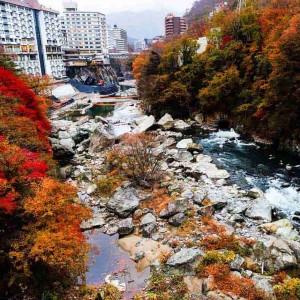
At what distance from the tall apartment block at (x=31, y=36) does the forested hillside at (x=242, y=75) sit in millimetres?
36350

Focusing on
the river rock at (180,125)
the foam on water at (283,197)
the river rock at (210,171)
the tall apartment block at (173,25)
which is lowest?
the foam on water at (283,197)

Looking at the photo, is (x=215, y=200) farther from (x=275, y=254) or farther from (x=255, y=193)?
(x=275, y=254)

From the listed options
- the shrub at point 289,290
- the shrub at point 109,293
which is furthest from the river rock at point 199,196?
the shrub at point 109,293

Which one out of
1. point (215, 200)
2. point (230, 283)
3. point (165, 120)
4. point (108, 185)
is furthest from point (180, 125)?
point (230, 283)

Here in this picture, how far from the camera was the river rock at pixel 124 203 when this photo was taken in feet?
53.1

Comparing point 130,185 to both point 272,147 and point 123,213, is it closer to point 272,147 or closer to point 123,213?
point 123,213

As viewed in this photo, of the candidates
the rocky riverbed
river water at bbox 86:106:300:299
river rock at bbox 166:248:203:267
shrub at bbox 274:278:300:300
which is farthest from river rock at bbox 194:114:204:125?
shrub at bbox 274:278:300:300

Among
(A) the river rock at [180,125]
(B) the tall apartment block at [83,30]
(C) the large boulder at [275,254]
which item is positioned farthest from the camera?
(B) the tall apartment block at [83,30]

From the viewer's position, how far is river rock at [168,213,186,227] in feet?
48.4

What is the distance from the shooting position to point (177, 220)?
14797 mm

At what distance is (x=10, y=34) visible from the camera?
6322cm

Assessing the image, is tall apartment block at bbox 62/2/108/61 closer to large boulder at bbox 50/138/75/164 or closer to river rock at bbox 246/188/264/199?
large boulder at bbox 50/138/75/164

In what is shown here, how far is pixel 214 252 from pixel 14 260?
7.55 m

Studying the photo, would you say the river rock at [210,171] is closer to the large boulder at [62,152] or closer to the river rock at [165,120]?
the large boulder at [62,152]
